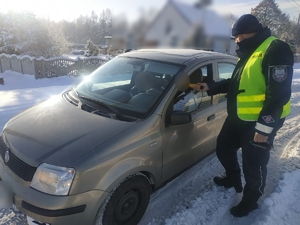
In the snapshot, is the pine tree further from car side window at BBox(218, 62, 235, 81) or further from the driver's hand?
the driver's hand

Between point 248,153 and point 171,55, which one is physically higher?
point 171,55

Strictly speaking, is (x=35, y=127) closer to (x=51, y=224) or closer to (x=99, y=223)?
(x=51, y=224)

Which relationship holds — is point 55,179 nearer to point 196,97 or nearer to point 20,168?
point 20,168

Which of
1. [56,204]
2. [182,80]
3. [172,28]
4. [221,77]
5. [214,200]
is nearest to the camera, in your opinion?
[56,204]

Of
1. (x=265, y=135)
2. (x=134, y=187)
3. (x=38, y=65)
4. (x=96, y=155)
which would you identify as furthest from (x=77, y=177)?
(x=38, y=65)

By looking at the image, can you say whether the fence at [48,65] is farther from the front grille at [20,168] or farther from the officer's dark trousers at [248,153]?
the officer's dark trousers at [248,153]

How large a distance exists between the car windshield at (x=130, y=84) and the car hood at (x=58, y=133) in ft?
1.03

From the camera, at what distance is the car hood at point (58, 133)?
189 centimetres

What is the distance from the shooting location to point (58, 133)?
2107 mm

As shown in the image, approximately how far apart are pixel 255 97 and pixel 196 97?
828mm

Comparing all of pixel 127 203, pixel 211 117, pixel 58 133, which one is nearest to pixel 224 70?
pixel 211 117

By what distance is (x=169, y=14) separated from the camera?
4.45 meters

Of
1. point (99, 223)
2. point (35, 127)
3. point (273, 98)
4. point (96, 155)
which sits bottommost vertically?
point (99, 223)

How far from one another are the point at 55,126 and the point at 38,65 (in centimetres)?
969
